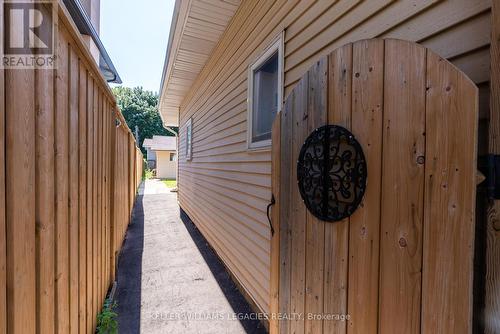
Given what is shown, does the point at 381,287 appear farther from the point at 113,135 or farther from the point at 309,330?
the point at 113,135

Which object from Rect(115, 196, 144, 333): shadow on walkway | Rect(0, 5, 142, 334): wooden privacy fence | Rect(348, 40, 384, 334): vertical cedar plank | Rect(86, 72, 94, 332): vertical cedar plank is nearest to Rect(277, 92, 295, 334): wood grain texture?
Rect(348, 40, 384, 334): vertical cedar plank

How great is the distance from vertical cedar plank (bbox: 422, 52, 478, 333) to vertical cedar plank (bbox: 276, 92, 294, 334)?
0.86 meters

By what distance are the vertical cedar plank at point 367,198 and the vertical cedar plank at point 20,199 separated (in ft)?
4.48

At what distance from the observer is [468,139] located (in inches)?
31.7

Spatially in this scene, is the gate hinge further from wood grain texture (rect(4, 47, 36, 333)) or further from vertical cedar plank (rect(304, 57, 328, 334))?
wood grain texture (rect(4, 47, 36, 333))

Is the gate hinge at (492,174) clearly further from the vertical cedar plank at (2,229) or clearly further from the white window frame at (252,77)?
the white window frame at (252,77)

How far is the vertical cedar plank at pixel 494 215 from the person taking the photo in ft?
2.60

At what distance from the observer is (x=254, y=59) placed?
293 cm

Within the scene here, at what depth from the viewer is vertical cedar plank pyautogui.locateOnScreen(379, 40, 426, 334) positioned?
93cm

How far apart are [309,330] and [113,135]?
285 centimetres

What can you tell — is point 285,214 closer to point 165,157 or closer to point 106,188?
point 106,188

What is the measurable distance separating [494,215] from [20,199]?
1681 millimetres

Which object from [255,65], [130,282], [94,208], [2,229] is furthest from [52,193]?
[130,282]

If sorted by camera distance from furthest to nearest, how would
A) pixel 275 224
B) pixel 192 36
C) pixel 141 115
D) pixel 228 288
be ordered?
pixel 141 115 < pixel 192 36 < pixel 228 288 < pixel 275 224
